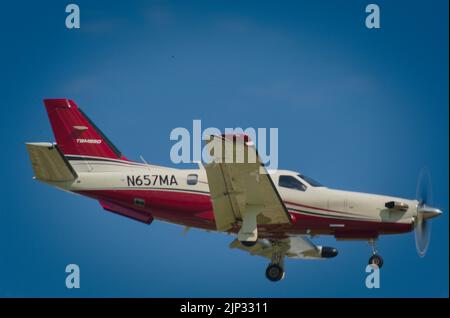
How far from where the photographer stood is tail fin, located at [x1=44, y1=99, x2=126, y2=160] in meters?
34.8

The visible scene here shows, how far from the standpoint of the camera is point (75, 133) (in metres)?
35.0

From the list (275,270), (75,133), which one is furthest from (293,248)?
(75,133)

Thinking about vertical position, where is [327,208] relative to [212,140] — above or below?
below

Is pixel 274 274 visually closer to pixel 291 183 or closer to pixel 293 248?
pixel 293 248

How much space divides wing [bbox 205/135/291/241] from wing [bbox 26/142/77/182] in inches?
223

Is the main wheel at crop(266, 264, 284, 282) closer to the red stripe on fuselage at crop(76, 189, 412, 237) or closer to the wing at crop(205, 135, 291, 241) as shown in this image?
the red stripe on fuselage at crop(76, 189, 412, 237)

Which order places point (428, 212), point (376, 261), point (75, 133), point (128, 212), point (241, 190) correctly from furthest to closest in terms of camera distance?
point (75, 133) → point (128, 212) → point (428, 212) → point (376, 261) → point (241, 190)

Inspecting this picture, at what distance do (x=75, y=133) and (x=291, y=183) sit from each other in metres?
8.65

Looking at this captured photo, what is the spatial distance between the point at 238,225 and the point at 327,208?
10.4ft

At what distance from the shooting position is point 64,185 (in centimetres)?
3294

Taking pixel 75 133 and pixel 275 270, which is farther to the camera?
pixel 75 133
